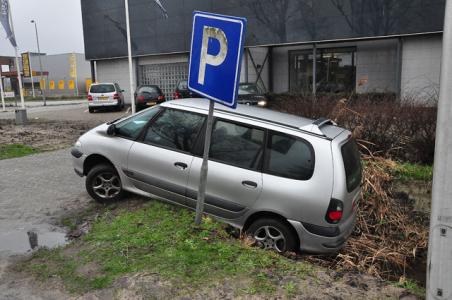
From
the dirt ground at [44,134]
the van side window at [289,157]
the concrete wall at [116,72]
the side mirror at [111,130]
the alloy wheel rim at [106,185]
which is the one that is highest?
the concrete wall at [116,72]

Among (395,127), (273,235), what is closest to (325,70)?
(395,127)

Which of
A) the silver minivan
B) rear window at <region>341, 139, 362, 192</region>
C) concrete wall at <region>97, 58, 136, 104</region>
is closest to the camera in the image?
the silver minivan

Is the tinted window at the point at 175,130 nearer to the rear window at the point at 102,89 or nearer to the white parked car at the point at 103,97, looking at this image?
the white parked car at the point at 103,97

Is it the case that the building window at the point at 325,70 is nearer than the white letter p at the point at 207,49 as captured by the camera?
No

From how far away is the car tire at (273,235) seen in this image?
461 cm

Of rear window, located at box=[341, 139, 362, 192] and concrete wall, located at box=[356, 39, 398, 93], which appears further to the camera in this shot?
concrete wall, located at box=[356, 39, 398, 93]

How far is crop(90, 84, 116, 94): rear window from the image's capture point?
76.0ft

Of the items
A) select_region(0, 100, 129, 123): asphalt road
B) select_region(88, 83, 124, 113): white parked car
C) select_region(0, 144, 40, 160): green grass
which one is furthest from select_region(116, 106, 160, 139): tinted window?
select_region(88, 83, 124, 113): white parked car

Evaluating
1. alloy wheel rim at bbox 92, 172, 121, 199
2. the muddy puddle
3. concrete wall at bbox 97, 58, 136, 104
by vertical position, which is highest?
concrete wall at bbox 97, 58, 136, 104

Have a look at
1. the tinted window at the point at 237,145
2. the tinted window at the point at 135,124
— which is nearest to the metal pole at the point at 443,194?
the tinted window at the point at 237,145

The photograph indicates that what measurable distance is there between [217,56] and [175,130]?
1.61m

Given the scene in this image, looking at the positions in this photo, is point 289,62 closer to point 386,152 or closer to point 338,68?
point 338,68

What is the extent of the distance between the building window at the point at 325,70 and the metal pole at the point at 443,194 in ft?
59.2

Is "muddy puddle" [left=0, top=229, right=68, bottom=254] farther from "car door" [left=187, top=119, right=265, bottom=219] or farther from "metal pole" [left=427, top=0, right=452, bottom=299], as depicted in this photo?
"metal pole" [left=427, top=0, right=452, bottom=299]
